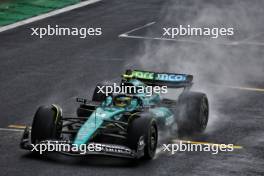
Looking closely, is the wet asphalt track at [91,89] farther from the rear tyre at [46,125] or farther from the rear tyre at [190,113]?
the rear tyre at [46,125]

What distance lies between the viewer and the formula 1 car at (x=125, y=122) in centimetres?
1834

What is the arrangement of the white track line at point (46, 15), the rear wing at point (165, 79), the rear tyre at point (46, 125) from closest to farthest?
the rear tyre at point (46, 125) < the rear wing at point (165, 79) < the white track line at point (46, 15)

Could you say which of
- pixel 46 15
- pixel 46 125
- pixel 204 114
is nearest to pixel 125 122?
pixel 46 125

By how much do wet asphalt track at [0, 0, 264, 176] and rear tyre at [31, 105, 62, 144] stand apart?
45 cm

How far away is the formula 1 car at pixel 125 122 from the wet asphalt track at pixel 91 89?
358mm

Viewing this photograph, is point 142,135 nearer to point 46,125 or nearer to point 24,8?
point 46,125

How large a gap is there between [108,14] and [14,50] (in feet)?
24.9

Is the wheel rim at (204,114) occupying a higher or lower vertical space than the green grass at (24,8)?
lower

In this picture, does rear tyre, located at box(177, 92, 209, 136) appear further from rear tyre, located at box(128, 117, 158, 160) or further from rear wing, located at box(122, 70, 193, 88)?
rear tyre, located at box(128, 117, 158, 160)

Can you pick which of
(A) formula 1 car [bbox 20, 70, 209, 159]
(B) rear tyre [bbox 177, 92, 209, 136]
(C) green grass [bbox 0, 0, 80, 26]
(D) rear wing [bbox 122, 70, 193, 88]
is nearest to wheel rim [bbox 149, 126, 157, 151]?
(A) formula 1 car [bbox 20, 70, 209, 159]

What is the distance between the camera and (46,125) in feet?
61.4

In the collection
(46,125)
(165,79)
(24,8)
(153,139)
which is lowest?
(153,139)

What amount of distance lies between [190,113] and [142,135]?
8.44 ft

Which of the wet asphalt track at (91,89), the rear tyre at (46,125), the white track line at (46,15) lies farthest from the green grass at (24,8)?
the rear tyre at (46,125)
